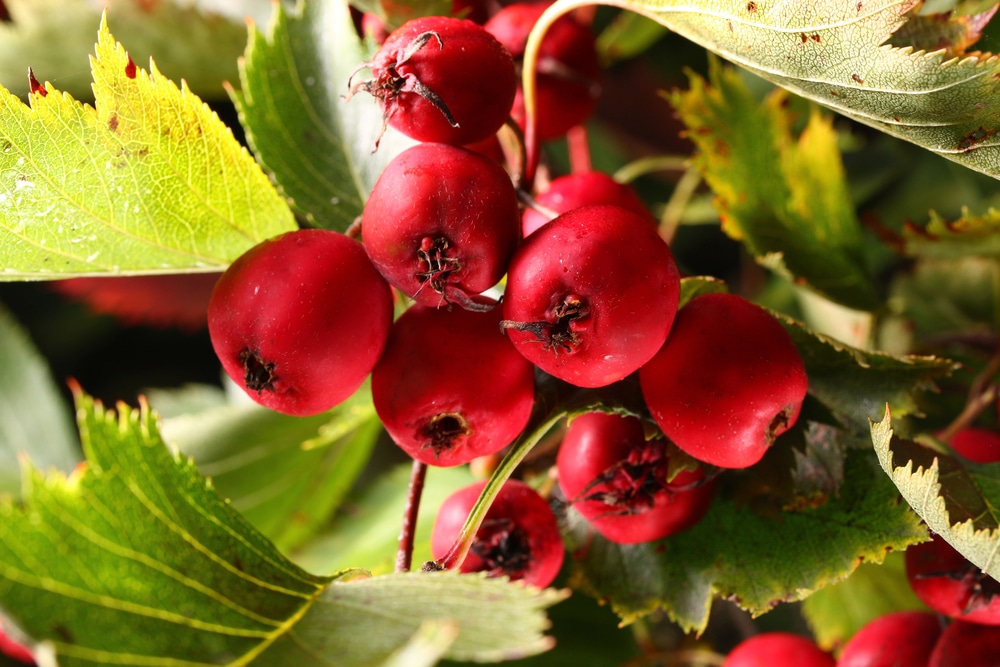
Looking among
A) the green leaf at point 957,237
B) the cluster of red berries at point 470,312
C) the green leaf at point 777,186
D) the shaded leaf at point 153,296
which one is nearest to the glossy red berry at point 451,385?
the cluster of red berries at point 470,312

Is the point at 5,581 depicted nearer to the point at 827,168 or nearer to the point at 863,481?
the point at 863,481

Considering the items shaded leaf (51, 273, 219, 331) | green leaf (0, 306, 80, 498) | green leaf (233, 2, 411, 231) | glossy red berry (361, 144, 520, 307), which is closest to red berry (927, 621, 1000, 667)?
glossy red berry (361, 144, 520, 307)

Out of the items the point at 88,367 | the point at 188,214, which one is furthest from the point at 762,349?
the point at 88,367

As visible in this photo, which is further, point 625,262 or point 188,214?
point 188,214

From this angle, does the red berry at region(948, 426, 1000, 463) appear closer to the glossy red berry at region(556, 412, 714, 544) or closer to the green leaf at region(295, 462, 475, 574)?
the glossy red berry at region(556, 412, 714, 544)

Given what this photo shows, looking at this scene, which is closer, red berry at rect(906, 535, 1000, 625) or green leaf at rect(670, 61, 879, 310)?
red berry at rect(906, 535, 1000, 625)

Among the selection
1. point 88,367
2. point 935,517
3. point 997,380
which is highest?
point 935,517

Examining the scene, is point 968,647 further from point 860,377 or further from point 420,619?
point 420,619
